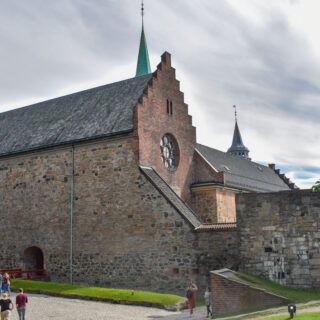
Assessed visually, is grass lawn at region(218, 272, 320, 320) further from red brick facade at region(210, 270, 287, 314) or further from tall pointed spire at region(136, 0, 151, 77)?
tall pointed spire at region(136, 0, 151, 77)

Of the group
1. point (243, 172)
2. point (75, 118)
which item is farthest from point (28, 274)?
point (243, 172)

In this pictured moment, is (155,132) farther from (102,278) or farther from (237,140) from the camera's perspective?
(237,140)

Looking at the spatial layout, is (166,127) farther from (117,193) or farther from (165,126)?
(117,193)

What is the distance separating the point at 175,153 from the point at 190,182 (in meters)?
2.47

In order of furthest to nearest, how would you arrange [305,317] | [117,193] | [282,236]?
[117,193] < [282,236] < [305,317]

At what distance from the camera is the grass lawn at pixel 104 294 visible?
18.9 metres

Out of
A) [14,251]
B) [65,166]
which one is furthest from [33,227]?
[65,166]

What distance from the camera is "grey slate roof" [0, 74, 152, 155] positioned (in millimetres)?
26734

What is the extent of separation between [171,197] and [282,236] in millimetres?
6348

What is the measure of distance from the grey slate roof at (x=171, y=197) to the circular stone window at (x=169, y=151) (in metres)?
2.15

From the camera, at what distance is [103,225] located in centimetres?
2469

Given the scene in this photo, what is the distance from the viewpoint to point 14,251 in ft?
94.0

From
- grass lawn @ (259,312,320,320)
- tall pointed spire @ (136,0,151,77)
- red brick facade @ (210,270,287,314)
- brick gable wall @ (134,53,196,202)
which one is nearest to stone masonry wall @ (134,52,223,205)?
brick gable wall @ (134,53,196,202)

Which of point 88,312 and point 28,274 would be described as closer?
point 88,312
